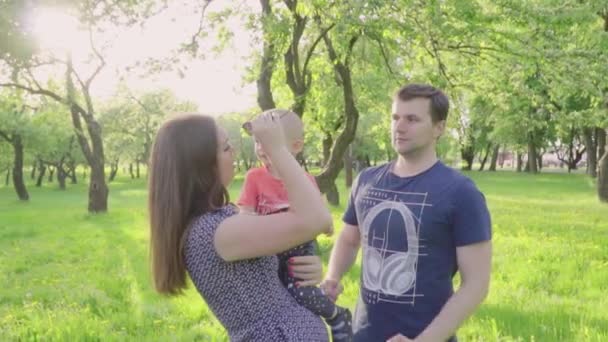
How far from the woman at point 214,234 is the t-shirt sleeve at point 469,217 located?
0.78m

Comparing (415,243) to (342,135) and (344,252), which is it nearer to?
(344,252)

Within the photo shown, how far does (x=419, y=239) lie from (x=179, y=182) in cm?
120

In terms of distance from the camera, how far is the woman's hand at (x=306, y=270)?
261 cm

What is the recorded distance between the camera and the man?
102 inches

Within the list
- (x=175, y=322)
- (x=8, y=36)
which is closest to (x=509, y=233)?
(x=175, y=322)

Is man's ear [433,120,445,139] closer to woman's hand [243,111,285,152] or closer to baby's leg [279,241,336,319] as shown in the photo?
baby's leg [279,241,336,319]

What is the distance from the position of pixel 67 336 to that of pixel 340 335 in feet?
12.7

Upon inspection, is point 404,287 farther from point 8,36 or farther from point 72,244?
point 8,36

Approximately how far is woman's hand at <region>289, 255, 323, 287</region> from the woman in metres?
0.25

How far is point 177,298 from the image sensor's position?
6453 millimetres

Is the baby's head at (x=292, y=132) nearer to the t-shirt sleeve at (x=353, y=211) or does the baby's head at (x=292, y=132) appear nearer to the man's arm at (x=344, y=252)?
the t-shirt sleeve at (x=353, y=211)

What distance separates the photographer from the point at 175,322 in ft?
20.9

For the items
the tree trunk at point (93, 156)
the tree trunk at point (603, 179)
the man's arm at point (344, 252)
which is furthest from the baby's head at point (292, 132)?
the tree trunk at point (603, 179)

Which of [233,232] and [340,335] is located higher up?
[233,232]
